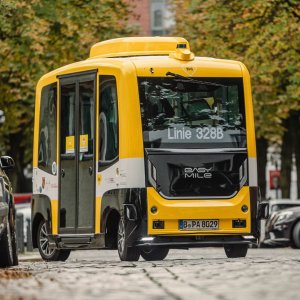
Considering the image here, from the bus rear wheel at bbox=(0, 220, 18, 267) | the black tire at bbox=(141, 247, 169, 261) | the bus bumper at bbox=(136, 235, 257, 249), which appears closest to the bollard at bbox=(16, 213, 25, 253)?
the black tire at bbox=(141, 247, 169, 261)

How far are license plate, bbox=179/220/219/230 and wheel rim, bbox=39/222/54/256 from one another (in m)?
3.60

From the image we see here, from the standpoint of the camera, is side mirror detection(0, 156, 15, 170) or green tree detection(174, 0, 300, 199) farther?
green tree detection(174, 0, 300, 199)

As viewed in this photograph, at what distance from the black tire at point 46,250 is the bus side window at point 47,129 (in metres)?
1.00

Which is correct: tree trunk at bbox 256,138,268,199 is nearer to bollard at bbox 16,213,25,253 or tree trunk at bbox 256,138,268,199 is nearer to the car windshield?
the car windshield

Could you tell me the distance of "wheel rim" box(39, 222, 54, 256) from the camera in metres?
23.0

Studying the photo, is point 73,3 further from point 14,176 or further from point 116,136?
point 116,136

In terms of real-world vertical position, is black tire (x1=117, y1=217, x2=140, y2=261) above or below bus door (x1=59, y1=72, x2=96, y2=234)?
below

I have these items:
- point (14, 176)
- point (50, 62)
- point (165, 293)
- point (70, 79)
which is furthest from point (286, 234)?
point (165, 293)

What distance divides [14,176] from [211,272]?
3779 cm

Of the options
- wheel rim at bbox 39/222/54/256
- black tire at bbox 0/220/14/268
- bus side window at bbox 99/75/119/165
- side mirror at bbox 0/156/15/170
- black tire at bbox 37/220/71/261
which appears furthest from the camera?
wheel rim at bbox 39/222/54/256

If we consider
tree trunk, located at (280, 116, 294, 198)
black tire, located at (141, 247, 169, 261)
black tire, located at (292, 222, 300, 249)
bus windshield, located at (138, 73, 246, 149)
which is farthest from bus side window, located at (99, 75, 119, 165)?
tree trunk, located at (280, 116, 294, 198)

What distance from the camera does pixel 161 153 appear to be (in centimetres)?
1995

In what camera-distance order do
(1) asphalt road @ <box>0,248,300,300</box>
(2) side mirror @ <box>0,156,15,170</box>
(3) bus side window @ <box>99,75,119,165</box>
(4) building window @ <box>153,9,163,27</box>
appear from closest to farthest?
(1) asphalt road @ <box>0,248,300,300</box> → (2) side mirror @ <box>0,156,15,170</box> → (3) bus side window @ <box>99,75,119,165</box> → (4) building window @ <box>153,9,163,27</box>

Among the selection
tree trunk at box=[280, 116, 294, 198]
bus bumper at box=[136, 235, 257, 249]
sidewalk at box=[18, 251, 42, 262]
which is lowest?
sidewalk at box=[18, 251, 42, 262]
